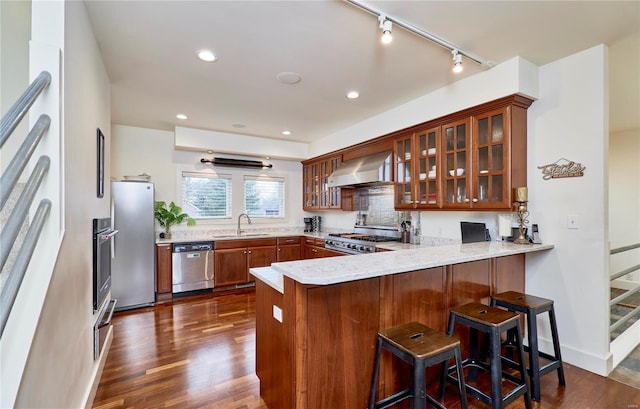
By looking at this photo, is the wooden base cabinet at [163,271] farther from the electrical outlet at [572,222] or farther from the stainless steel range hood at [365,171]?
the electrical outlet at [572,222]

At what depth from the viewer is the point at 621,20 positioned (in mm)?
1999

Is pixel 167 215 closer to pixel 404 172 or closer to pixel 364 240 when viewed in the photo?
pixel 364 240

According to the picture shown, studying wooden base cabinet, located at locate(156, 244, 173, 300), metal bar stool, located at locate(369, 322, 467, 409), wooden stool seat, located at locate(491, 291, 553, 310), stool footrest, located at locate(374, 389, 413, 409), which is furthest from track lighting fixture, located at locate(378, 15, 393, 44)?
wooden base cabinet, located at locate(156, 244, 173, 300)

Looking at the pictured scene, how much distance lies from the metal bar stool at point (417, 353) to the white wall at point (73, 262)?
5.10ft

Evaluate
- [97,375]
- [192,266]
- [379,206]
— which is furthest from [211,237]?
[379,206]

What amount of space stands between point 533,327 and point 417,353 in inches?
45.1

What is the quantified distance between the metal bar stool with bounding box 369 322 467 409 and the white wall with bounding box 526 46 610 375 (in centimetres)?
164

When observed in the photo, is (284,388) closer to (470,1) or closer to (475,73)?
(470,1)

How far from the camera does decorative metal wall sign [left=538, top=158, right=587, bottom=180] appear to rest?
2.41m

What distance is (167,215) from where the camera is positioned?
444 centimetres

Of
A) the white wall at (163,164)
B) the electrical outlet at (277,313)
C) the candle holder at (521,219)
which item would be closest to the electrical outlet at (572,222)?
the candle holder at (521,219)

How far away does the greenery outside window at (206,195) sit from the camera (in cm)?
493

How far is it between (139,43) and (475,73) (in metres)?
2.96

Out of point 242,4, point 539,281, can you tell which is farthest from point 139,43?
point 539,281
